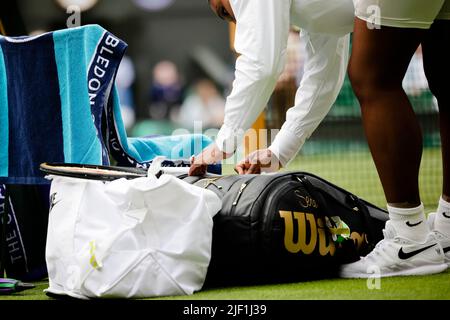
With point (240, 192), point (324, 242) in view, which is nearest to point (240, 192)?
point (240, 192)

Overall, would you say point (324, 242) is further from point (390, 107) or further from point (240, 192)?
point (390, 107)

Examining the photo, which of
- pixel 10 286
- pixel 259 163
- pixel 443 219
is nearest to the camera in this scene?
pixel 10 286

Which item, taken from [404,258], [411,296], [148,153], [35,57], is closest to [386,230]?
[404,258]

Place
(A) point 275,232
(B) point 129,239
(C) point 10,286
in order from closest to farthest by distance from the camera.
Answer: (B) point 129,239, (A) point 275,232, (C) point 10,286

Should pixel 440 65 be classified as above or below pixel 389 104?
above

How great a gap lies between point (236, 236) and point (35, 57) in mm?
1102

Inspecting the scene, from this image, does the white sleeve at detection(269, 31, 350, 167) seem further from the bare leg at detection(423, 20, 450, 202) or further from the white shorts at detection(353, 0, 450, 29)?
the white shorts at detection(353, 0, 450, 29)

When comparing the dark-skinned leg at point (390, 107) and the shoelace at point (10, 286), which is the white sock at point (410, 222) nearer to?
the dark-skinned leg at point (390, 107)

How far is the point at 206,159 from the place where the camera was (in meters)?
3.06

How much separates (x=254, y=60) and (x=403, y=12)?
1.75ft

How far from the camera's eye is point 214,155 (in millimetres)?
3027

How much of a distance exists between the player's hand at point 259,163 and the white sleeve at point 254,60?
40 centimetres

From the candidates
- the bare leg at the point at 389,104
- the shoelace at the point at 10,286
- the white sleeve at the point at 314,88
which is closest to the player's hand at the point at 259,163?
the white sleeve at the point at 314,88

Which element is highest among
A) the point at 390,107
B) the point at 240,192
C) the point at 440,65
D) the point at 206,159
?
the point at 440,65
